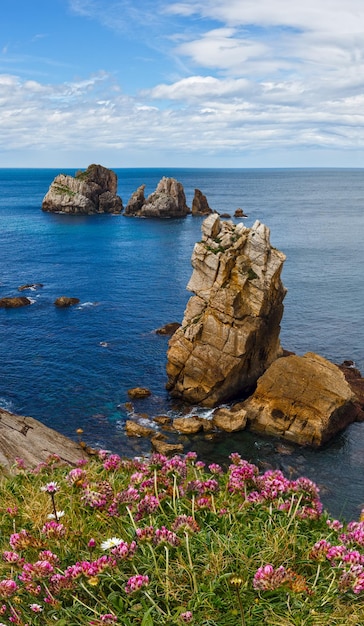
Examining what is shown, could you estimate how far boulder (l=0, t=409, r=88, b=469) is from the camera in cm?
2441

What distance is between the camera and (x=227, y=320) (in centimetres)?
4522

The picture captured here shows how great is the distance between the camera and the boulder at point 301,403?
39.3 m

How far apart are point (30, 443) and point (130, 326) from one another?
35.7m

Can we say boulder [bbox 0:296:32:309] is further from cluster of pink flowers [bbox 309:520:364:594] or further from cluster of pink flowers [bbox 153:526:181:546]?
cluster of pink flowers [bbox 309:520:364:594]

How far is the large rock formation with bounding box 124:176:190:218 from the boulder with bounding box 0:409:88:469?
4982 inches

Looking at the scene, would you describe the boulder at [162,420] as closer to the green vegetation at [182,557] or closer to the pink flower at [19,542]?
the green vegetation at [182,557]

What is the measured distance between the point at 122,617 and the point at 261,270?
133ft

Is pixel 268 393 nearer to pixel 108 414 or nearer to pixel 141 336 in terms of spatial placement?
pixel 108 414

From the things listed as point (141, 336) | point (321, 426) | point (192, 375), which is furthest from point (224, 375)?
point (141, 336)

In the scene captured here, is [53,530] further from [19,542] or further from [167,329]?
[167,329]

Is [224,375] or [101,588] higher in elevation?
[101,588]

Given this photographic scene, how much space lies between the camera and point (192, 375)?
45.2 meters

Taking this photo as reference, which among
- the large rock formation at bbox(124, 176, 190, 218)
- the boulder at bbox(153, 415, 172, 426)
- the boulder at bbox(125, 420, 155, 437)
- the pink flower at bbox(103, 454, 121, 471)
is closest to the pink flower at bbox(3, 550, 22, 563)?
the pink flower at bbox(103, 454, 121, 471)

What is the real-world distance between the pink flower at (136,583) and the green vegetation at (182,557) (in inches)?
0.6
